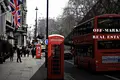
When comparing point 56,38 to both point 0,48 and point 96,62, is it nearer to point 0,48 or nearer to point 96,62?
point 96,62

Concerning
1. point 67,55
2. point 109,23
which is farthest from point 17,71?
point 67,55

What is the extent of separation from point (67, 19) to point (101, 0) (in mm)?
31068

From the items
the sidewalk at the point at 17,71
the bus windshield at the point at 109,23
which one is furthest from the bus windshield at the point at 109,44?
the sidewalk at the point at 17,71

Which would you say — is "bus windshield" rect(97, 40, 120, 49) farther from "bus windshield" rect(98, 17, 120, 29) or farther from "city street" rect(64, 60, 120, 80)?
"city street" rect(64, 60, 120, 80)

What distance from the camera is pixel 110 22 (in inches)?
807

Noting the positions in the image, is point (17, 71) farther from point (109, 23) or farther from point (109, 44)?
point (109, 23)

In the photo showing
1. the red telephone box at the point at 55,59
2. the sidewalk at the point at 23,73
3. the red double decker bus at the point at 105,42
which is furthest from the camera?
the red double decker bus at the point at 105,42

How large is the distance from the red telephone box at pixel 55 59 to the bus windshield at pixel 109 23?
14.7 ft

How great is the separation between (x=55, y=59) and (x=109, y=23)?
554cm

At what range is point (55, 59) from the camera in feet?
54.8

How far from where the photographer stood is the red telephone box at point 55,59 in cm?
1664

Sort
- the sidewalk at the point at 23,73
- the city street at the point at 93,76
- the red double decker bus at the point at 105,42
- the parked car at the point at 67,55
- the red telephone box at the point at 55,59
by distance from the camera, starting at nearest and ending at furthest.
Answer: the red telephone box at the point at 55,59
the sidewalk at the point at 23,73
the city street at the point at 93,76
the red double decker bus at the point at 105,42
the parked car at the point at 67,55

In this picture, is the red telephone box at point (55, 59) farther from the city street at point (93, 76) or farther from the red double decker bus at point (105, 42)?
the red double decker bus at point (105, 42)

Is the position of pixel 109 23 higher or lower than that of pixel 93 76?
higher
